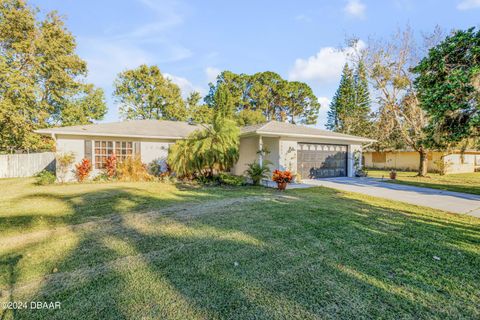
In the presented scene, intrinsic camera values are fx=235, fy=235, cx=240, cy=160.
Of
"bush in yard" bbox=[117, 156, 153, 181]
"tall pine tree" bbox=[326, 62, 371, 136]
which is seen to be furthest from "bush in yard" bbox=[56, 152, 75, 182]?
"tall pine tree" bbox=[326, 62, 371, 136]

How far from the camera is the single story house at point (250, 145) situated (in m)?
11.3

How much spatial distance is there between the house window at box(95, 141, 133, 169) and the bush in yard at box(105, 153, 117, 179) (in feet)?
0.94

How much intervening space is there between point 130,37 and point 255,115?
62.0 feet

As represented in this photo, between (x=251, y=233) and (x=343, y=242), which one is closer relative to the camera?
(x=343, y=242)

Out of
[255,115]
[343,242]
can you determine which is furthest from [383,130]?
[343,242]

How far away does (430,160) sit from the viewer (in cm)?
2058

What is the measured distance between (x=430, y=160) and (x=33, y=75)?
32.9 metres

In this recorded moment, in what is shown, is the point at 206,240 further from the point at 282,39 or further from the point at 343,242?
the point at 282,39

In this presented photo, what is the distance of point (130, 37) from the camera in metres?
11.9

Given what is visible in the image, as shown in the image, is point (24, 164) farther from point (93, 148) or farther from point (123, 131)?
point (123, 131)

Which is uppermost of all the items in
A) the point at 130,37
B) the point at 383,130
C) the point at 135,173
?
the point at 130,37

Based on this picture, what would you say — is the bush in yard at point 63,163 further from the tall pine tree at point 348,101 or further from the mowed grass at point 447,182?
the tall pine tree at point 348,101

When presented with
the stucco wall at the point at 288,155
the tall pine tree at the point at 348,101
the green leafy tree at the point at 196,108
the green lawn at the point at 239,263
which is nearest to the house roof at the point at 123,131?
the stucco wall at the point at 288,155

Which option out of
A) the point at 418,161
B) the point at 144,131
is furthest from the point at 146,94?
the point at 418,161
